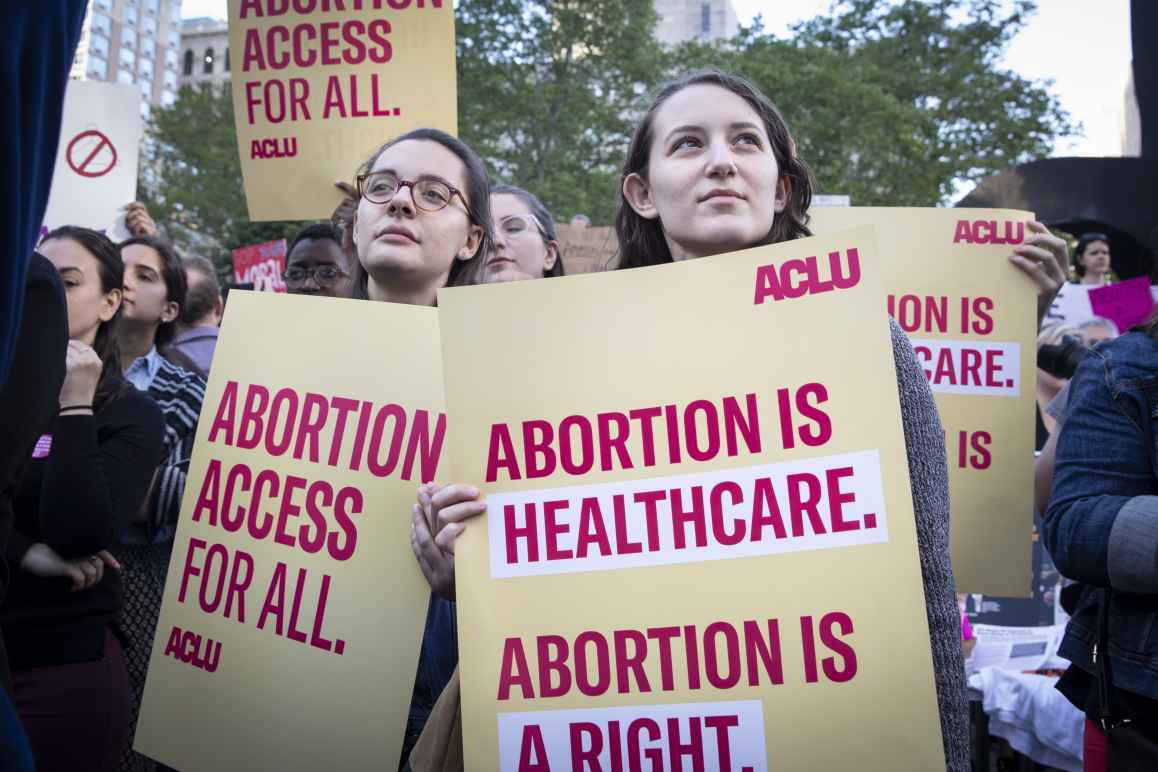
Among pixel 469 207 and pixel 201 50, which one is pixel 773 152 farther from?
pixel 201 50

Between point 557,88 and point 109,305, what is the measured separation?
2460 centimetres

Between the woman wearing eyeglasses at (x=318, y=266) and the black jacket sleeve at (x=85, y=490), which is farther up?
the woman wearing eyeglasses at (x=318, y=266)

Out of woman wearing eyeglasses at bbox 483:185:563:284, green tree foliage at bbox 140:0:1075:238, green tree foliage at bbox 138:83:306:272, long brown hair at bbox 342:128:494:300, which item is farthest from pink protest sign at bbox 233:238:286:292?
green tree foliage at bbox 138:83:306:272

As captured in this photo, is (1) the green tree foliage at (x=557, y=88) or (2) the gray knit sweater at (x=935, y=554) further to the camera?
(1) the green tree foliage at (x=557, y=88)

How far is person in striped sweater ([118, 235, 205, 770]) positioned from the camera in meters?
3.07

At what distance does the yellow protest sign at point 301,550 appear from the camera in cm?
192

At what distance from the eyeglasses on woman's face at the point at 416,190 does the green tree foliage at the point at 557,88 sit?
72.6 ft

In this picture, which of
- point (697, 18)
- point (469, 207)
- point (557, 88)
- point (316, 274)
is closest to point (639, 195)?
point (469, 207)

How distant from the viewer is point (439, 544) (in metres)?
1.67

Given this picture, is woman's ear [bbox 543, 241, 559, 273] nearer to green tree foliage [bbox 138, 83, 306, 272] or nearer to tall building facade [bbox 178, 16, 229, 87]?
green tree foliage [bbox 138, 83, 306, 272]

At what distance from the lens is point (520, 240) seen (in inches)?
137

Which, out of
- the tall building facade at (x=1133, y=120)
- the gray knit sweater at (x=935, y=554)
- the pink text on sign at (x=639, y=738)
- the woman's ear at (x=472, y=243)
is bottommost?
the pink text on sign at (x=639, y=738)

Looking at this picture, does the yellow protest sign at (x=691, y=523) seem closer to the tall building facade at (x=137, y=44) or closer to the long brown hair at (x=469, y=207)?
the long brown hair at (x=469, y=207)

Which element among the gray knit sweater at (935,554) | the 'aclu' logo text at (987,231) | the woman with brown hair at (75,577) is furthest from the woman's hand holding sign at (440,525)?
the 'aclu' logo text at (987,231)
